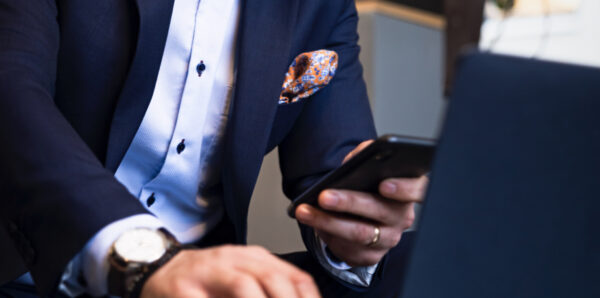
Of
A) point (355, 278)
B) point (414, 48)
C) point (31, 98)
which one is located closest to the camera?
point (31, 98)

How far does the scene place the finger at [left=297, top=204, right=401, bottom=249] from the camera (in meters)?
0.65

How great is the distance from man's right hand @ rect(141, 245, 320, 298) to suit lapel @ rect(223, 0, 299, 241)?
1.47 feet

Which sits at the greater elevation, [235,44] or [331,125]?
[235,44]

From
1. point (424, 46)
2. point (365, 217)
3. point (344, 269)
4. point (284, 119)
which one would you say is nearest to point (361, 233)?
point (365, 217)

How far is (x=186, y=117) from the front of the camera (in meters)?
0.90

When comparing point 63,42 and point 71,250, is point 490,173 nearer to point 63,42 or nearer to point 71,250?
point 71,250

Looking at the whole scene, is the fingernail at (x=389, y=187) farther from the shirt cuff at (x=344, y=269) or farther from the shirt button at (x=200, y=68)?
the shirt button at (x=200, y=68)

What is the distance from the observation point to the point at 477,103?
343 mm

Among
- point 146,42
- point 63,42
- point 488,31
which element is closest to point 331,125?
point 146,42

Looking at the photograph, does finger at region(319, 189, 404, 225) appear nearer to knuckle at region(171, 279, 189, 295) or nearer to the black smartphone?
the black smartphone

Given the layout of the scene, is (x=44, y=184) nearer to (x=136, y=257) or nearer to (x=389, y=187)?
(x=136, y=257)

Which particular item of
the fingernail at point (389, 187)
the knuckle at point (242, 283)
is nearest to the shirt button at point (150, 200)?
the fingernail at point (389, 187)

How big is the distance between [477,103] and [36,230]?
414 millimetres

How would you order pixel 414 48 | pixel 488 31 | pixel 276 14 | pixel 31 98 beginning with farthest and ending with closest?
pixel 488 31, pixel 414 48, pixel 276 14, pixel 31 98
